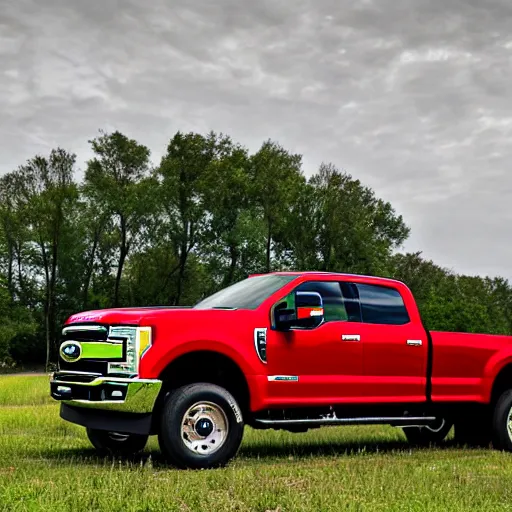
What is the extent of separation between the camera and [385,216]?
73125 millimetres

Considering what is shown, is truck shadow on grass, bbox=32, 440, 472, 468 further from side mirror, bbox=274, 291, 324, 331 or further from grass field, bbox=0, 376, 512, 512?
side mirror, bbox=274, 291, 324, 331

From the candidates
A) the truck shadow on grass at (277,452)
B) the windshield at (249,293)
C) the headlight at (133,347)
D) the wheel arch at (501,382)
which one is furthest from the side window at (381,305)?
the headlight at (133,347)

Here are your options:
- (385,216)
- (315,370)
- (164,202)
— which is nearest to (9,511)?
(315,370)

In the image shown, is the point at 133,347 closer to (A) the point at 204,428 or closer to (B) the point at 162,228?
(A) the point at 204,428

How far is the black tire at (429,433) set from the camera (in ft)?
40.4

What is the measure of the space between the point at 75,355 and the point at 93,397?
1.82 ft

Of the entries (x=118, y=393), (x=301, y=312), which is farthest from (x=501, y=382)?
(x=118, y=393)

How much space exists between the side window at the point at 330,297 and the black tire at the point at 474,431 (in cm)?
277

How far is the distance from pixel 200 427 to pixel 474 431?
460cm

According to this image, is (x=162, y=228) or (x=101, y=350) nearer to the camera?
(x=101, y=350)

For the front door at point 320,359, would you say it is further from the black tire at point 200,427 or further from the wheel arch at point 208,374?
the black tire at point 200,427

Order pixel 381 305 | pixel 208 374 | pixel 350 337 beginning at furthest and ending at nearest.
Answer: pixel 381 305 < pixel 350 337 < pixel 208 374

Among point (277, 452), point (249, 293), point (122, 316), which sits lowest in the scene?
point (277, 452)

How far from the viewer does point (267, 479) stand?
7.48 m
